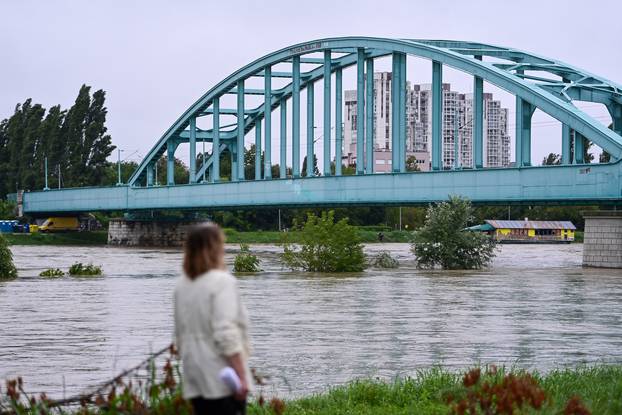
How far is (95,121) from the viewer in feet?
347

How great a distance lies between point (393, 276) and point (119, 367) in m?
25.3

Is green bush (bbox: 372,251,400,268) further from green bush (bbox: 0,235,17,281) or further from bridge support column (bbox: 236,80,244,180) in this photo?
bridge support column (bbox: 236,80,244,180)

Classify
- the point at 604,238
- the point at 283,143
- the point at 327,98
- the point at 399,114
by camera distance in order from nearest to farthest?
the point at 604,238 → the point at 399,114 → the point at 327,98 → the point at 283,143

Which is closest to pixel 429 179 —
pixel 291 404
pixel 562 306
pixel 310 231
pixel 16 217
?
pixel 310 231

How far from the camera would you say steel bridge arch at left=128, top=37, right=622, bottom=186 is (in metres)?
46.1

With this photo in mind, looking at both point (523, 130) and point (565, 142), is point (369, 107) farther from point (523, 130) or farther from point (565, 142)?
point (565, 142)

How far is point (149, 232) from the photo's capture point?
90.1 metres

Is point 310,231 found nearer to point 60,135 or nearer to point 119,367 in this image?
→ point 119,367

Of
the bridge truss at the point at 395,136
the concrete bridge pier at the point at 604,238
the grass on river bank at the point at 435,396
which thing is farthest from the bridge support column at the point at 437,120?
the grass on river bank at the point at 435,396

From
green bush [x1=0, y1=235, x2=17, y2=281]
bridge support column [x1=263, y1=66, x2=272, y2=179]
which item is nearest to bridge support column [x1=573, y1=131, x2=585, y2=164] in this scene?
green bush [x1=0, y1=235, x2=17, y2=281]

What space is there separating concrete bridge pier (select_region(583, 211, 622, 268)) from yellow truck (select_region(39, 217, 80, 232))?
6028 cm


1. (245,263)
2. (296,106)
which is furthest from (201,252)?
(296,106)

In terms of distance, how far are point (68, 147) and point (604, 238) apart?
6896 cm

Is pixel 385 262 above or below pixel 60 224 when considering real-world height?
below
